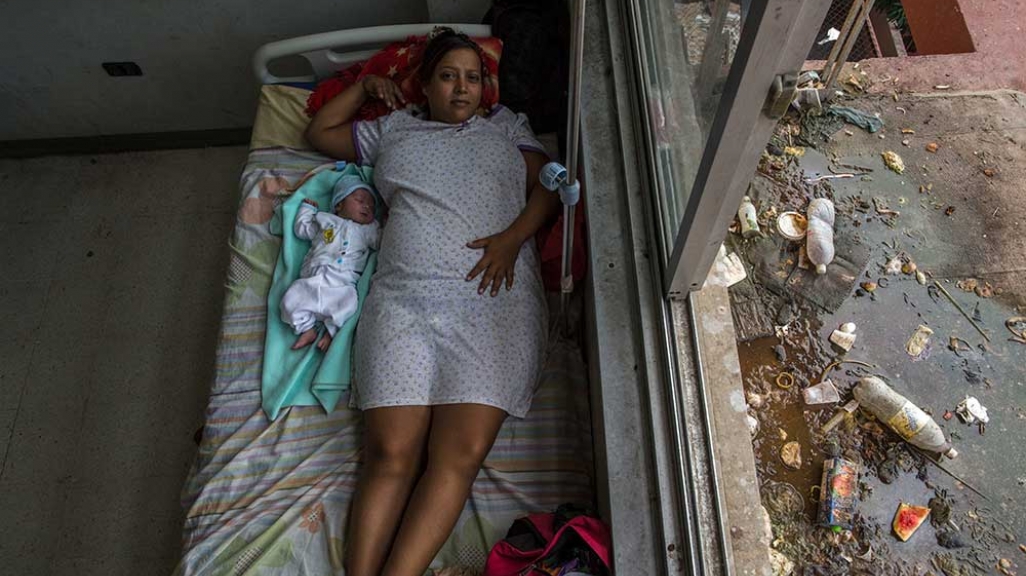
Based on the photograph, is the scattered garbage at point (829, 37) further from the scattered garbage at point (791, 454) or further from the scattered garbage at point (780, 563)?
the scattered garbage at point (780, 563)

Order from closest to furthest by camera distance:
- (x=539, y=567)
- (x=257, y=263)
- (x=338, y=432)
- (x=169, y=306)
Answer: (x=539, y=567)
(x=338, y=432)
(x=257, y=263)
(x=169, y=306)

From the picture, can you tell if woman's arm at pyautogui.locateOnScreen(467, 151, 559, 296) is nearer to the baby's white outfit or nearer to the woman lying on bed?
the woman lying on bed

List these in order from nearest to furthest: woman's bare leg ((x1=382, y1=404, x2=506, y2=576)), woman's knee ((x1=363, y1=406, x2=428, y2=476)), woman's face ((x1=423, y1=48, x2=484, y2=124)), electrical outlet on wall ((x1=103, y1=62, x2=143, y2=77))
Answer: woman's bare leg ((x1=382, y1=404, x2=506, y2=576)) < woman's knee ((x1=363, y1=406, x2=428, y2=476)) < woman's face ((x1=423, y1=48, x2=484, y2=124)) < electrical outlet on wall ((x1=103, y1=62, x2=143, y2=77))

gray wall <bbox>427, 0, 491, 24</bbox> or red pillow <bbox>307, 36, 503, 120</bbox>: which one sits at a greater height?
gray wall <bbox>427, 0, 491, 24</bbox>

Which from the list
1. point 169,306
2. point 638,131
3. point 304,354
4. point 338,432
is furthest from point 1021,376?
point 169,306

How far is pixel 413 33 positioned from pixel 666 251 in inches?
47.4

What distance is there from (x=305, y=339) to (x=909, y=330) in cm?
164

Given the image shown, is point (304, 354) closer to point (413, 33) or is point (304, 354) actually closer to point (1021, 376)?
point (413, 33)

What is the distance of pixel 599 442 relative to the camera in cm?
149

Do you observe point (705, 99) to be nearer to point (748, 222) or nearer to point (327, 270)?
point (748, 222)

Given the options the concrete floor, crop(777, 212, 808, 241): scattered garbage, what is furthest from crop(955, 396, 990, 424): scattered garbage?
the concrete floor

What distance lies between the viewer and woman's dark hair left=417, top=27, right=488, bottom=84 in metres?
1.82

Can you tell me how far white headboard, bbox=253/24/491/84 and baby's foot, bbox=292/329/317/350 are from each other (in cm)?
98

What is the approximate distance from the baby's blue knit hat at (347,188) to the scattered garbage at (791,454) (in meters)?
1.31
